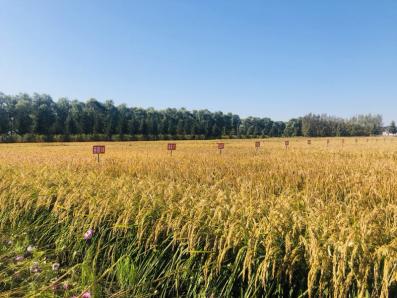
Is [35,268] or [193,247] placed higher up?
[193,247]

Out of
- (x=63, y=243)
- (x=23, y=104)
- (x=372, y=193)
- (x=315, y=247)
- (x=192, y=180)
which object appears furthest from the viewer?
(x=23, y=104)

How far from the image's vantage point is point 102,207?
4.16 metres

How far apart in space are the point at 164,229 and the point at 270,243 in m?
1.42

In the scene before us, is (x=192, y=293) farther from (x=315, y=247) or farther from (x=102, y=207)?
(x=102, y=207)

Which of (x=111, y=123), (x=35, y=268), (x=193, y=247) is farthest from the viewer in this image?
(x=111, y=123)

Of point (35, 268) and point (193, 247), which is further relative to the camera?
point (193, 247)

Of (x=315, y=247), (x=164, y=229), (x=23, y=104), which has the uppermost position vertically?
(x=23, y=104)

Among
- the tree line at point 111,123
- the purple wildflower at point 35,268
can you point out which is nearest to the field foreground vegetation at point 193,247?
the purple wildflower at point 35,268

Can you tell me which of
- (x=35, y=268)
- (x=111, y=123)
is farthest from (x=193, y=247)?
(x=111, y=123)

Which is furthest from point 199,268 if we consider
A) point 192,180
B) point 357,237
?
point 192,180

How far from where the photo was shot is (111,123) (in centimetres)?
7988

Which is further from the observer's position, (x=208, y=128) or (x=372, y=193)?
(x=208, y=128)

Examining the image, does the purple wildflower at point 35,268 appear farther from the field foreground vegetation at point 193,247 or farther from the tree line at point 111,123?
the tree line at point 111,123

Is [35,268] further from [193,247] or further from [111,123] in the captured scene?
[111,123]
